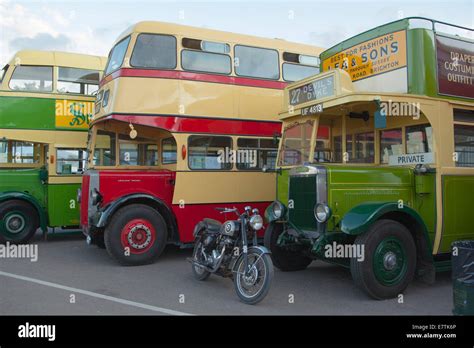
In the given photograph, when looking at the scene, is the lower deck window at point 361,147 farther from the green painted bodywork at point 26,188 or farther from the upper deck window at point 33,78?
the upper deck window at point 33,78

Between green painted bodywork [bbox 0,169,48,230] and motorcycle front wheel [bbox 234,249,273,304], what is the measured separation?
6104 millimetres

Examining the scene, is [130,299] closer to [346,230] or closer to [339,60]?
[346,230]

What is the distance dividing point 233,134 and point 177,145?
4.03 ft

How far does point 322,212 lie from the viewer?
6066 millimetres

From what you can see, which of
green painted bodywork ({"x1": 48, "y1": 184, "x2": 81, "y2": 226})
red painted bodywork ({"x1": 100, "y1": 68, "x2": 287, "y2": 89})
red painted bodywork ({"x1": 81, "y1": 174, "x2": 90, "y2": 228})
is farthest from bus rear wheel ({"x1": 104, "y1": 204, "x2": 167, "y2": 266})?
green painted bodywork ({"x1": 48, "y1": 184, "x2": 81, "y2": 226})

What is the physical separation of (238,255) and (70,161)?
6115 mm

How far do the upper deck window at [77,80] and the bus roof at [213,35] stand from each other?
7.42ft

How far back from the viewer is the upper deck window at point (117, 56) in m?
8.47

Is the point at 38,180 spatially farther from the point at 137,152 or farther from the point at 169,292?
the point at 169,292

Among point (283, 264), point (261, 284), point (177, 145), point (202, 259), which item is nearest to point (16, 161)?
point (177, 145)

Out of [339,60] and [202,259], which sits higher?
[339,60]

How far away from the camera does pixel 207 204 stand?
342 inches

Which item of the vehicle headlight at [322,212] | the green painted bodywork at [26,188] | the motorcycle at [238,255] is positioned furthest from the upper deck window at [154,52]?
the vehicle headlight at [322,212]

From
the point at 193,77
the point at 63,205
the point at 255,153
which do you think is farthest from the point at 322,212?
the point at 63,205
